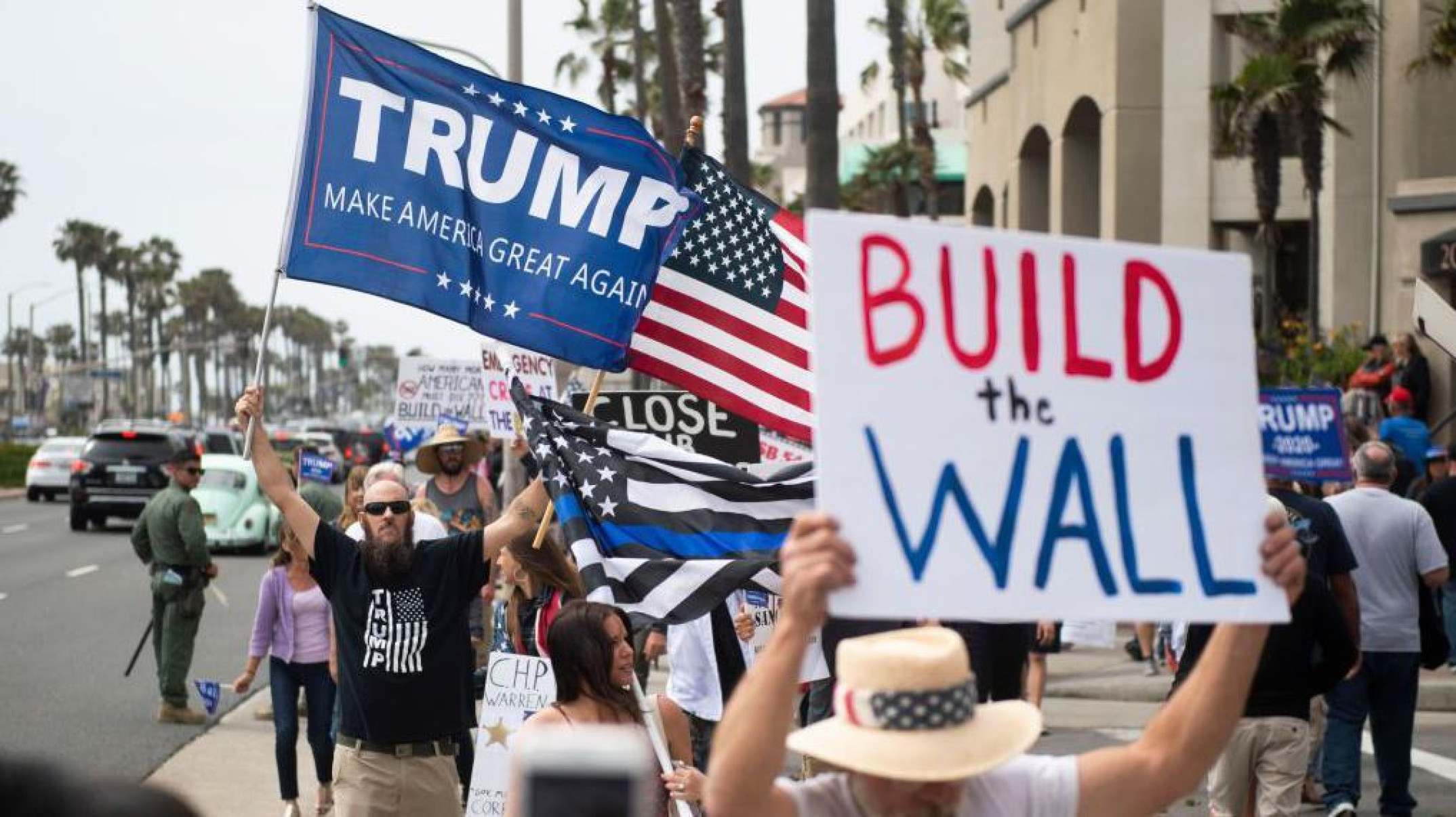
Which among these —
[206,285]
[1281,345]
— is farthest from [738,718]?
[206,285]

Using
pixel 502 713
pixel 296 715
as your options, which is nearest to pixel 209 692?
pixel 296 715

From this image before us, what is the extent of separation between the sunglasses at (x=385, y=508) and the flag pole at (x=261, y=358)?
45cm

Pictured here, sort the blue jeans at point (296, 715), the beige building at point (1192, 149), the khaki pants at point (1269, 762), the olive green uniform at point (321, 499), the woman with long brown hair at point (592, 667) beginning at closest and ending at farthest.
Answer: the woman with long brown hair at point (592, 667), the khaki pants at point (1269, 762), the blue jeans at point (296, 715), the olive green uniform at point (321, 499), the beige building at point (1192, 149)

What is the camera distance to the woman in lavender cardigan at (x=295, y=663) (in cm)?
1031

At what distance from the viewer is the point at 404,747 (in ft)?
23.0

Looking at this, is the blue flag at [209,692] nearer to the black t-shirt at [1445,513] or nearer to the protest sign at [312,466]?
the protest sign at [312,466]

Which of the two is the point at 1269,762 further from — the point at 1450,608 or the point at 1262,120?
the point at 1262,120

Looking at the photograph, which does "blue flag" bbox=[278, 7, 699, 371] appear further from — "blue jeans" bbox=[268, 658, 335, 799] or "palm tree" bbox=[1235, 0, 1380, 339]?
"palm tree" bbox=[1235, 0, 1380, 339]

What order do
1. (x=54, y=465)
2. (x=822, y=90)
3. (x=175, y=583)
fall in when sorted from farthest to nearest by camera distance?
(x=54, y=465) → (x=822, y=90) → (x=175, y=583)

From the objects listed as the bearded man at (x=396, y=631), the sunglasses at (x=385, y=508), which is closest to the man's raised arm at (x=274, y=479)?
the bearded man at (x=396, y=631)

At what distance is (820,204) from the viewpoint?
813 inches

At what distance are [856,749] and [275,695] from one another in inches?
296

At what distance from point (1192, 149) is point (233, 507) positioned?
17.6 metres

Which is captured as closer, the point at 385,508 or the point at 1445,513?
the point at 385,508
